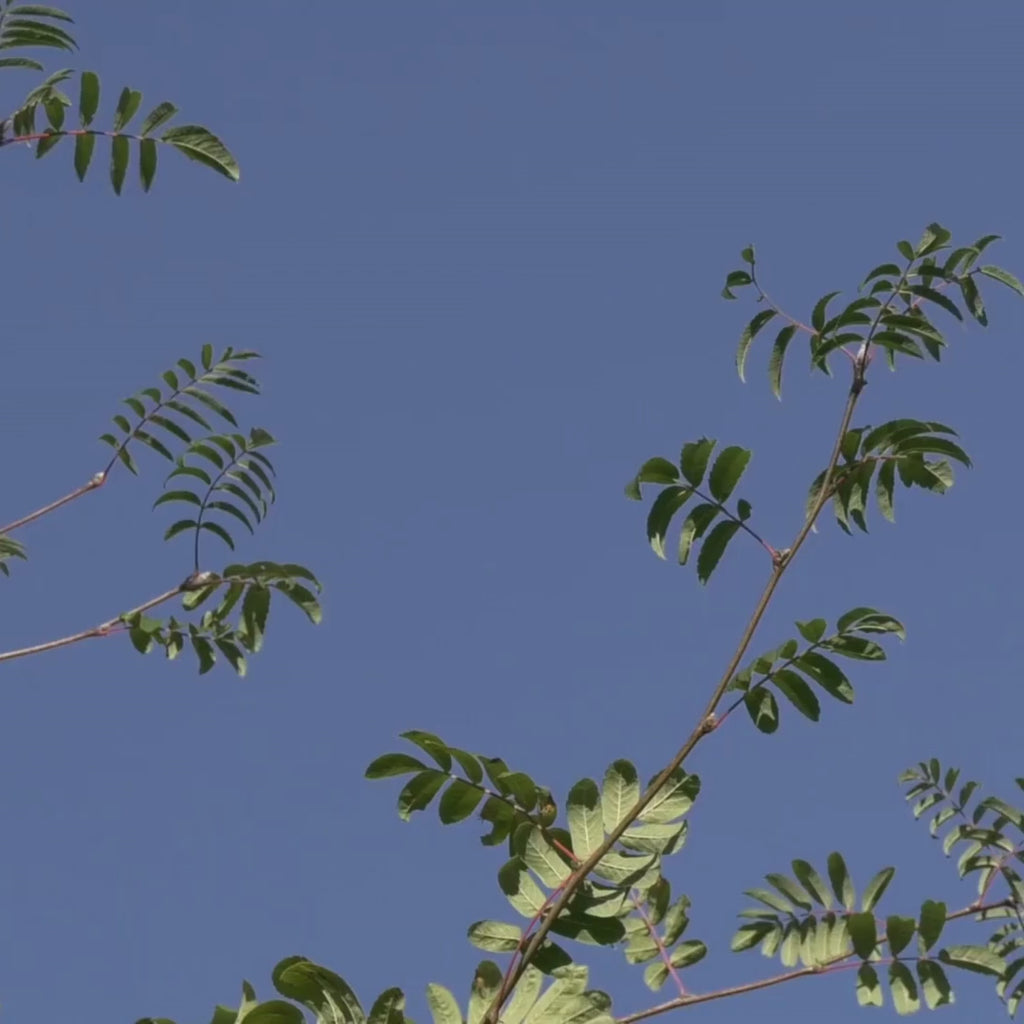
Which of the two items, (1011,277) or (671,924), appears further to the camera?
(1011,277)

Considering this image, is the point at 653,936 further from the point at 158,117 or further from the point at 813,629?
the point at 158,117

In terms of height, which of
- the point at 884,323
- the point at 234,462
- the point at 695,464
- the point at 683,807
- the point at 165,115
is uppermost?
the point at 165,115

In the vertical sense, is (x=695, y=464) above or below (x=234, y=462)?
below

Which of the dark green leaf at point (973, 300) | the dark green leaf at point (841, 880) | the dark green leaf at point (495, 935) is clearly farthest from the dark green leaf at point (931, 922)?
the dark green leaf at point (973, 300)

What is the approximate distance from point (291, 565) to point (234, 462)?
2.64 ft

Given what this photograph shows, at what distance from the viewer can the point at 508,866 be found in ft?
8.09

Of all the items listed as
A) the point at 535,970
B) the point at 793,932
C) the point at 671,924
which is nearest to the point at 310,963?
the point at 535,970

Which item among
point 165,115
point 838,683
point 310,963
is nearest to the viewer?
point 310,963

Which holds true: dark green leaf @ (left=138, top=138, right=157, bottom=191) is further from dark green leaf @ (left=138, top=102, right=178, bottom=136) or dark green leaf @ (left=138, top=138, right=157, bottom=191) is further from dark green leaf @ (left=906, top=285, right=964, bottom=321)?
dark green leaf @ (left=906, top=285, right=964, bottom=321)

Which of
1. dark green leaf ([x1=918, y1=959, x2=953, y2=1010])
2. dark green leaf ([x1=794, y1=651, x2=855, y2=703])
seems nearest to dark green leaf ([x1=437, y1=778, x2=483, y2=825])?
dark green leaf ([x1=794, y1=651, x2=855, y2=703])

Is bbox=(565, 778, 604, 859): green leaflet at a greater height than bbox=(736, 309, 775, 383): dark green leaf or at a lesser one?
lesser

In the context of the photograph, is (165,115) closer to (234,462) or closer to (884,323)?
(234,462)

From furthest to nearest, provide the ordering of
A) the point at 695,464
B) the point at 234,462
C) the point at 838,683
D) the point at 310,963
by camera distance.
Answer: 1. the point at 234,462
2. the point at 695,464
3. the point at 838,683
4. the point at 310,963

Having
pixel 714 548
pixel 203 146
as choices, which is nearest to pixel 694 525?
pixel 714 548
